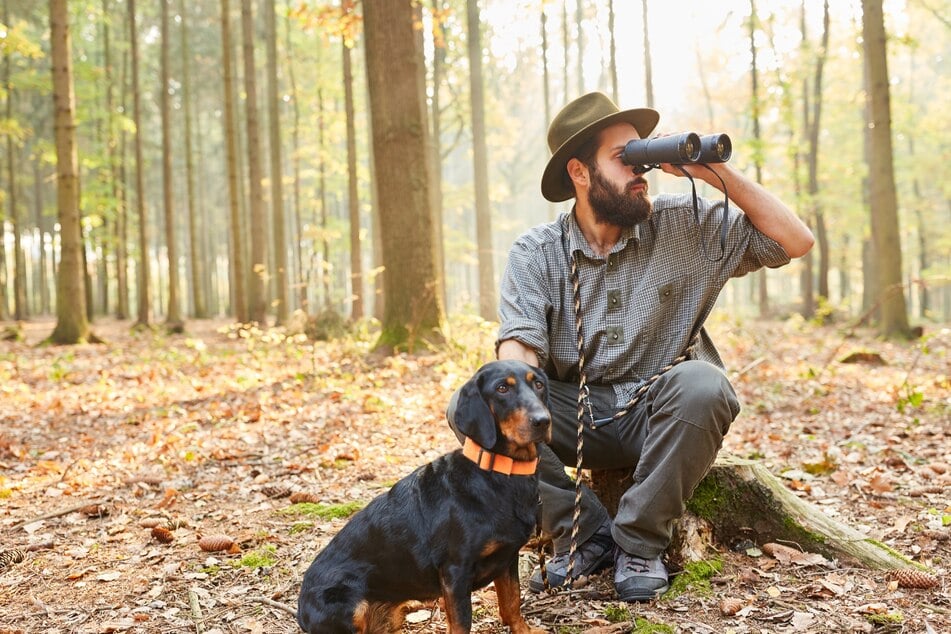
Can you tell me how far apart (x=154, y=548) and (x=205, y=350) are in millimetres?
9756

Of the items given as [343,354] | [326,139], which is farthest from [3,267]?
[343,354]

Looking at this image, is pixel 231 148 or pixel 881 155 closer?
pixel 881 155

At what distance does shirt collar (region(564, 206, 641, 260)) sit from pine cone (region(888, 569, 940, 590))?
1.89m

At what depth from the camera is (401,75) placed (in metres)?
9.08

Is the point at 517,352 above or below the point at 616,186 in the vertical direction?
below

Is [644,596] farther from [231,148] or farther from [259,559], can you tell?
[231,148]

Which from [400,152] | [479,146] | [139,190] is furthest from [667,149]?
[139,190]

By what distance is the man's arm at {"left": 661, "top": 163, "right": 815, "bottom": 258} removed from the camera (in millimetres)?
3236

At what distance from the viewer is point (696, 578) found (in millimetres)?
3143

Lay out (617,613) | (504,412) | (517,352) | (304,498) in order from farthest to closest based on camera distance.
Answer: (304,498)
(517,352)
(617,613)
(504,412)

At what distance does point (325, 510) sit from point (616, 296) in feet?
7.17

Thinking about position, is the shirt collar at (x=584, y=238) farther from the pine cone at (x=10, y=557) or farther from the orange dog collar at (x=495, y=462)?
the pine cone at (x=10, y=557)

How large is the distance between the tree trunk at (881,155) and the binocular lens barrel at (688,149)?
371 inches

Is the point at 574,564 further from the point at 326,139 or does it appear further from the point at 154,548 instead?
the point at 326,139
